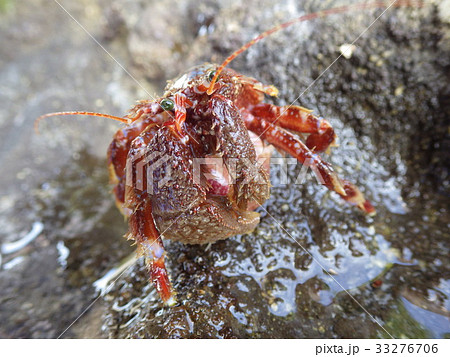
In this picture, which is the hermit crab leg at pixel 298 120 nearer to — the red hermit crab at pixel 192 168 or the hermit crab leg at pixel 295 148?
the hermit crab leg at pixel 295 148

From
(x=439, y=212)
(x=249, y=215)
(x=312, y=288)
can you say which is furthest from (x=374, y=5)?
(x=312, y=288)

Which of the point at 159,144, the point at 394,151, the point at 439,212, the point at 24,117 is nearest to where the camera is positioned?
the point at 159,144

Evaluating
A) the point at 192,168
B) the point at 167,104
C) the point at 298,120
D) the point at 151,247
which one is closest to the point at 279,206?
the point at 298,120

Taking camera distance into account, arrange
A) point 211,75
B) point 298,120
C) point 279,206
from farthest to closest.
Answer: point 279,206 → point 298,120 → point 211,75

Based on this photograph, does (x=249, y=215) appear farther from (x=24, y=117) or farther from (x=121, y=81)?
(x=24, y=117)

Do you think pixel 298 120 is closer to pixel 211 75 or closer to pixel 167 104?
pixel 211 75

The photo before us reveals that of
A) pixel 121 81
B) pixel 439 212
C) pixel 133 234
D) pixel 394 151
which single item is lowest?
pixel 439 212

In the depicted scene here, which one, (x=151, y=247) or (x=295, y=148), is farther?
(x=295, y=148)
